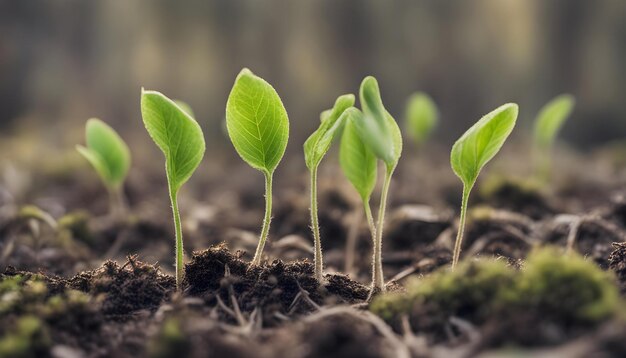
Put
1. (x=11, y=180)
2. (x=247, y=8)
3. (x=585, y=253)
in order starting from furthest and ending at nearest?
(x=247, y=8)
(x=11, y=180)
(x=585, y=253)

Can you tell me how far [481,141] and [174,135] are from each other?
769mm

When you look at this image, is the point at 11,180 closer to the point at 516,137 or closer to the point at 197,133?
the point at 197,133

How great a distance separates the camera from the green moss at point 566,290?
1096 mm

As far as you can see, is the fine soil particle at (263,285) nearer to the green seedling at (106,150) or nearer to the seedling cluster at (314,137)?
the seedling cluster at (314,137)

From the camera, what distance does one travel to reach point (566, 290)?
1145 mm

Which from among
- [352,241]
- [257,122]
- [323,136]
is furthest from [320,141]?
[352,241]

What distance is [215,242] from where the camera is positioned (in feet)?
7.73

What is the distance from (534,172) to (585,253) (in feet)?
5.24

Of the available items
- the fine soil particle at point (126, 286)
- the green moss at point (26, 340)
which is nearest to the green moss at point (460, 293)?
the fine soil particle at point (126, 286)

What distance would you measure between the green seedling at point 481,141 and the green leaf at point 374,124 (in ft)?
0.63

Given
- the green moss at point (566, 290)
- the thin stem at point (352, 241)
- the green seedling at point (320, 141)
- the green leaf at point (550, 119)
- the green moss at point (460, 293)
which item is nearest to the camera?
the green moss at point (566, 290)

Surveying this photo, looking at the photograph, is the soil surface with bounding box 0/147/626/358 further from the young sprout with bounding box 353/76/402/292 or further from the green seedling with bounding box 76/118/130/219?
the young sprout with bounding box 353/76/402/292

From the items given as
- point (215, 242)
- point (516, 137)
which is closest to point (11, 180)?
point (215, 242)

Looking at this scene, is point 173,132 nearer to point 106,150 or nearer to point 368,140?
point 368,140
